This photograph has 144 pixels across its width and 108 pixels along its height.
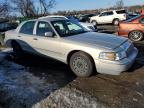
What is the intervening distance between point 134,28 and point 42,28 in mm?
5619

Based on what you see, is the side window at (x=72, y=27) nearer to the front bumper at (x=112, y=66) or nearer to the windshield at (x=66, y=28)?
the windshield at (x=66, y=28)

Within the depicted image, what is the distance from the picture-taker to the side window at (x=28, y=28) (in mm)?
7737

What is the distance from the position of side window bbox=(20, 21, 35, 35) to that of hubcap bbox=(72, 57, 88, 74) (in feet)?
6.81

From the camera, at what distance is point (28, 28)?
7.91m

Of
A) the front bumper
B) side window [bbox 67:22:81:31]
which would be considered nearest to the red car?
side window [bbox 67:22:81:31]

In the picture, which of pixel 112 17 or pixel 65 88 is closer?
pixel 65 88

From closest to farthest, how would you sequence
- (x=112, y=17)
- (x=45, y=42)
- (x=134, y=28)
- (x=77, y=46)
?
1. (x=77, y=46)
2. (x=45, y=42)
3. (x=134, y=28)
4. (x=112, y=17)

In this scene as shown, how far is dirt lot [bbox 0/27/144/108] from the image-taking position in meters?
4.87

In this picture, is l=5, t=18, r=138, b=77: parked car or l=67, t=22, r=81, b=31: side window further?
l=67, t=22, r=81, b=31: side window

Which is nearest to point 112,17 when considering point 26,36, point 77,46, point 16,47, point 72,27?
point 16,47

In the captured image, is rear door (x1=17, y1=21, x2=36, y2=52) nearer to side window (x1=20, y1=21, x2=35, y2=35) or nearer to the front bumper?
side window (x1=20, y1=21, x2=35, y2=35)

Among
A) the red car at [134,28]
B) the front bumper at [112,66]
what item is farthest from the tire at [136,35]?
the front bumper at [112,66]

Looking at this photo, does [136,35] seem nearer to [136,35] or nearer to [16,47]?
[136,35]

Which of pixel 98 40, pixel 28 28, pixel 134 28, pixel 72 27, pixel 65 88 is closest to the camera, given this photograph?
pixel 65 88
